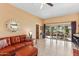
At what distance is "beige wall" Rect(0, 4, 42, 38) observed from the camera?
10.9ft

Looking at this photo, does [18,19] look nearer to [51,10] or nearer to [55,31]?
[51,10]

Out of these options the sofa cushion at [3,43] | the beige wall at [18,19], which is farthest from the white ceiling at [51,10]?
the sofa cushion at [3,43]

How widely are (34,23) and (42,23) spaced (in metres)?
0.28

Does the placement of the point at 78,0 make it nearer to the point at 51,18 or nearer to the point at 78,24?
the point at 51,18

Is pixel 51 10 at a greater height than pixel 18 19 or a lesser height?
greater

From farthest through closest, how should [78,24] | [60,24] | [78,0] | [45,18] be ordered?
[78,24] < [60,24] < [45,18] < [78,0]

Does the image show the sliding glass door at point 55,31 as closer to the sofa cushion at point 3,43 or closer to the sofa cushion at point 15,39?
the sofa cushion at point 15,39

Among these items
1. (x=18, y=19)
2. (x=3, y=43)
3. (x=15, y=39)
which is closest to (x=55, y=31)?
(x=18, y=19)

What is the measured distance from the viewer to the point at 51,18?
3.55m

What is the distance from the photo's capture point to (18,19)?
3.81m

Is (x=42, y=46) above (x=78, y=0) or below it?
below

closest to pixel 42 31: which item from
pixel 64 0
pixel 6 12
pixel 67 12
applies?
pixel 67 12

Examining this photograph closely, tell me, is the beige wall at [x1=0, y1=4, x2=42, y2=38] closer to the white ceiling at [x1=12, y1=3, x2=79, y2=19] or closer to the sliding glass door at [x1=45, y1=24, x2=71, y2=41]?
the white ceiling at [x1=12, y1=3, x2=79, y2=19]

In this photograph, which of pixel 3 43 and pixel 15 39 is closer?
pixel 3 43
